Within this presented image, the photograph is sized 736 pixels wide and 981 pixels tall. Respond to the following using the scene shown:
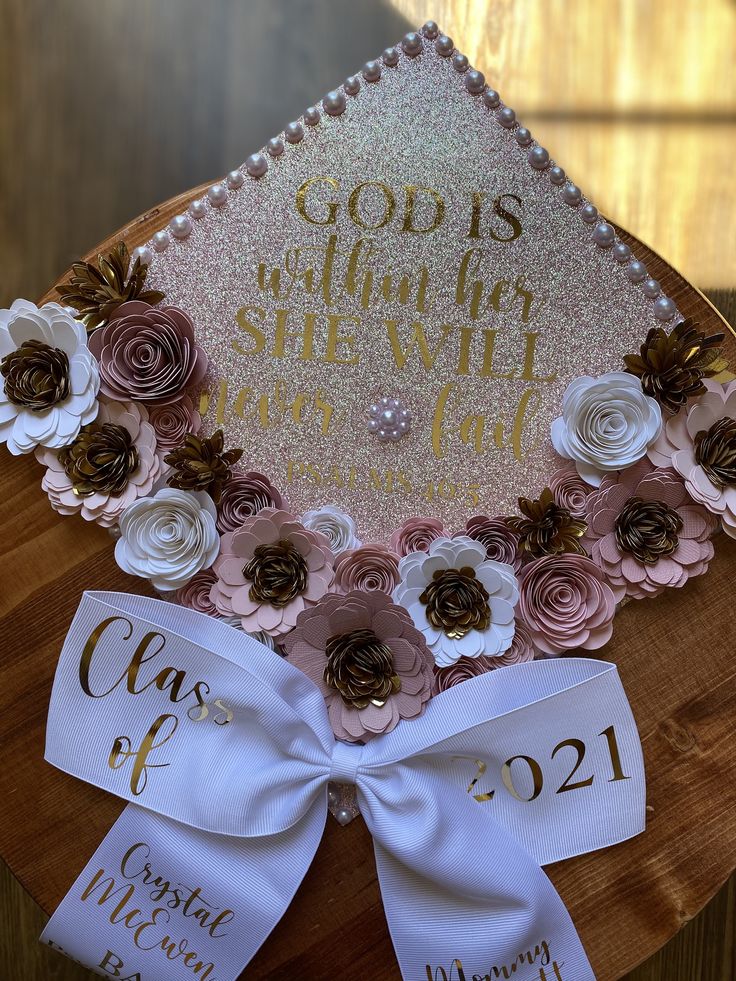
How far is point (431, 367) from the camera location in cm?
97

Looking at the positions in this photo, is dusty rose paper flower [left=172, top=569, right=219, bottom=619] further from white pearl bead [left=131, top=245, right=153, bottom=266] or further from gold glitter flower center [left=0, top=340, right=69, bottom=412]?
white pearl bead [left=131, top=245, right=153, bottom=266]

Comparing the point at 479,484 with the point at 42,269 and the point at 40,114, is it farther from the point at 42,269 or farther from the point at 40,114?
the point at 40,114

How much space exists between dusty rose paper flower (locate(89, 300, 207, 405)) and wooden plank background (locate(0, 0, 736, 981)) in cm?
73

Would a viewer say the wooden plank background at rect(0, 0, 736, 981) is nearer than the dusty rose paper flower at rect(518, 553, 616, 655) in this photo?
No

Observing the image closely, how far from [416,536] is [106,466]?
387mm

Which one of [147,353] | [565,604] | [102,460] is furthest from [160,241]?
[565,604]

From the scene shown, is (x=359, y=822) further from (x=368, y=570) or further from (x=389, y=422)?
(x=389, y=422)

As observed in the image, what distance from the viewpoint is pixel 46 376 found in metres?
0.95

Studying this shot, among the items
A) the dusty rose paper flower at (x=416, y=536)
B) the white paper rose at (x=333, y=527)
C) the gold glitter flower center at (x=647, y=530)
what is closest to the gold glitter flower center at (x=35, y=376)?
the white paper rose at (x=333, y=527)

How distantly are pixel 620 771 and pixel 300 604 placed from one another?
1.42ft

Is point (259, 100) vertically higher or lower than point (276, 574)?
higher

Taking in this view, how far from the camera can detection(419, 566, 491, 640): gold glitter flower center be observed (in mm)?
910

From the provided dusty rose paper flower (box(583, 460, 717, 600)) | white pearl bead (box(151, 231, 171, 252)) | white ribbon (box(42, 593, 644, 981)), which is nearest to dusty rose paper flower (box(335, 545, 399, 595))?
white ribbon (box(42, 593, 644, 981))

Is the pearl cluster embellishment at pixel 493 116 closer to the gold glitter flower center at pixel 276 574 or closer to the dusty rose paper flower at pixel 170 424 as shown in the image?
the dusty rose paper flower at pixel 170 424
